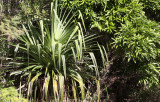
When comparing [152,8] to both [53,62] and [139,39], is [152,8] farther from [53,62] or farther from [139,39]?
[53,62]

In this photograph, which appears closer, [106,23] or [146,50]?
[146,50]

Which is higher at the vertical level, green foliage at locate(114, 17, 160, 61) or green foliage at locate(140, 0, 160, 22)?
green foliage at locate(140, 0, 160, 22)

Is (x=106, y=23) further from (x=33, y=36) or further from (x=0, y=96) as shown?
(x=0, y=96)

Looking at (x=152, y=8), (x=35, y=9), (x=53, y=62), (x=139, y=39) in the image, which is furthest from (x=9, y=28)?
(x=152, y=8)

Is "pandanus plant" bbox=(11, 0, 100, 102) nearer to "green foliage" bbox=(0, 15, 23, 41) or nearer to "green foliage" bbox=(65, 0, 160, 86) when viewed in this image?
"green foliage" bbox=(0, 15, 23, 41)

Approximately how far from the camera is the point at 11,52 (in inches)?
188

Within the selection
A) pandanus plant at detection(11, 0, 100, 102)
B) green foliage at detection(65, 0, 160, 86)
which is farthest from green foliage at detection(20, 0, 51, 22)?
green foliage at detection(65, 0, 160, 86)

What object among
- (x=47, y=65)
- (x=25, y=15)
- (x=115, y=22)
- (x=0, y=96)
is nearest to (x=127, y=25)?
(x=115, y=22)

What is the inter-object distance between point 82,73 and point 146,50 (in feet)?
4.44

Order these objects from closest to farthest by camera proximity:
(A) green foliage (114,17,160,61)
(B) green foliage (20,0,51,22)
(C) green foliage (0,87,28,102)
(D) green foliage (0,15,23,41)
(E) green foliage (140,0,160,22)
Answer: (C) green foliage (0,87,28,102) → (D) green foliage (0,15,23,41) → (A) green foliage (114,17,160,61) → (E) green foliage (140,0,160,22) → (B) green foliage (20,0,51,22)

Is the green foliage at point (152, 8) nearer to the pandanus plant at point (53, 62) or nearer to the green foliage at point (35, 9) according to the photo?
the pandanus plant at point (53, 62)

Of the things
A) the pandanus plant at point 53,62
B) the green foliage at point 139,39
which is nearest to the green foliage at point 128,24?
the green foliage at point 139,39

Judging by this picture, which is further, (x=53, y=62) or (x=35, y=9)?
(x=35, y=9)

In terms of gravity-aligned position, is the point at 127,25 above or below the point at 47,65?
above
